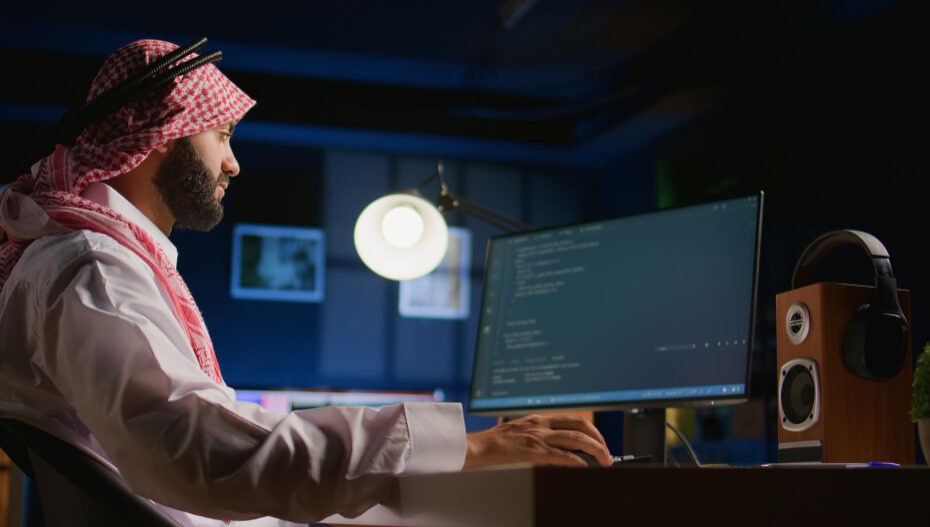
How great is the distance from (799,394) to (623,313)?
36 cm

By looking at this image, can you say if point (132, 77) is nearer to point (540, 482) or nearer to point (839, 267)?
point (540, 482)

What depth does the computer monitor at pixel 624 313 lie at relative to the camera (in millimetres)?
1661

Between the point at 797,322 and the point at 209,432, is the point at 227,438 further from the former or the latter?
the point at 797,322

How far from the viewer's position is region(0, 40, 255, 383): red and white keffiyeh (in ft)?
4.65

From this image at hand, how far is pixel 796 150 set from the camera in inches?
192

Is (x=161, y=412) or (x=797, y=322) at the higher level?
(x=797, y=322)

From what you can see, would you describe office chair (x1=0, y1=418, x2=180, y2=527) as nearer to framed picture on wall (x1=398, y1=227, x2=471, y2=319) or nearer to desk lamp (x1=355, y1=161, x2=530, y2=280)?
desk lamp (x1=355, y1=161, x2=530, y2=280)

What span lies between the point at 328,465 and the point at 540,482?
1.04 feet

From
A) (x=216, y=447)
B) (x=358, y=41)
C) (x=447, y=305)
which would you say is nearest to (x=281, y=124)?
(x=358, y=41)

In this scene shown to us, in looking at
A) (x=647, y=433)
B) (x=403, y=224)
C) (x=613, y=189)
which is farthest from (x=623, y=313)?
(x=613, y=189)

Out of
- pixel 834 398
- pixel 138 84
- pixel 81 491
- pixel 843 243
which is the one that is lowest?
pixel 81 491

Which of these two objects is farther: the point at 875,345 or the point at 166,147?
the point at 166,147

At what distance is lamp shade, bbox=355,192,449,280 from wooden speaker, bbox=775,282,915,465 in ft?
5.49

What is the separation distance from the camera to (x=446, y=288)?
655 centimetres
